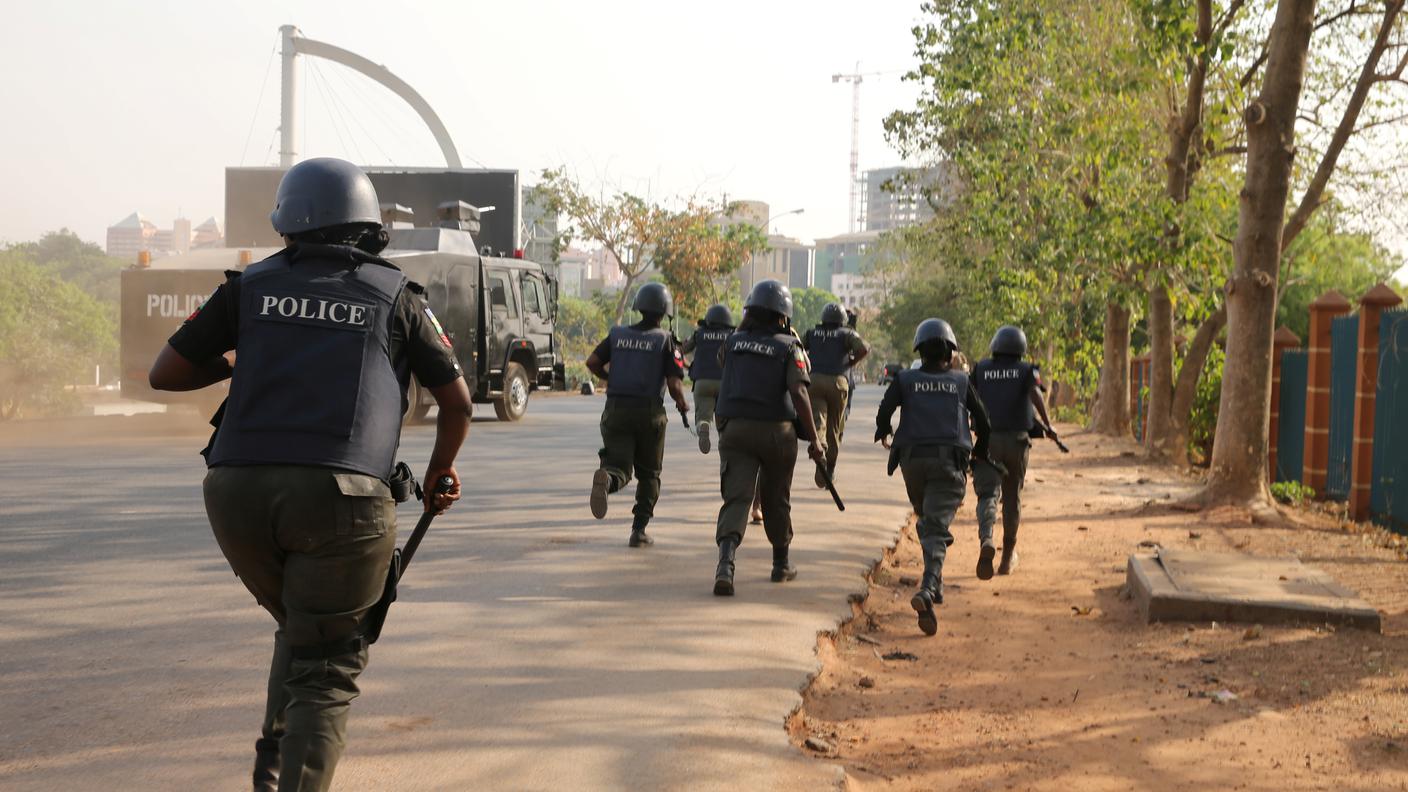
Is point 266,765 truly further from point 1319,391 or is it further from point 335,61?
point 335,61

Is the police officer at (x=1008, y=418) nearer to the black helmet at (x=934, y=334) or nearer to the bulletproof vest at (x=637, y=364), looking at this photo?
the black helmet at (x=934, y=334)

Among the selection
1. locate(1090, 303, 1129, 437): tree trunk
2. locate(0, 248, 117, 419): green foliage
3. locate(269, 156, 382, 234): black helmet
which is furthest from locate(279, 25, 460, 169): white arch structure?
locate(269, 156, 382, 234): black helmet

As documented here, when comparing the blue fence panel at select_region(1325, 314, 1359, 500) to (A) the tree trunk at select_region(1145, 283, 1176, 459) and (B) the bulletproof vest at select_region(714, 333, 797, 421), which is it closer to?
(A) the tree trunk at select_region(1145, 283, 1176, 459)

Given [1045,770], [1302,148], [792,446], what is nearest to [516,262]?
[1302,148]

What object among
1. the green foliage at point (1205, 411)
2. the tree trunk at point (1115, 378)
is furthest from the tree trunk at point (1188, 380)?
the tree trunk at point (1115, 378)

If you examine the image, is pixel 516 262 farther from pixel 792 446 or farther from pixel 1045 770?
pixel 1045 770

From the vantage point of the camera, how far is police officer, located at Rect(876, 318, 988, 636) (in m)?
7.85

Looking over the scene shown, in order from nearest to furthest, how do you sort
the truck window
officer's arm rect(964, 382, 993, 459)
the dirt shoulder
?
the dirt shoulder
officer's arm rect(964, 382, 993, 459)
the truck window

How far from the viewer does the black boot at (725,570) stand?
7.93 m

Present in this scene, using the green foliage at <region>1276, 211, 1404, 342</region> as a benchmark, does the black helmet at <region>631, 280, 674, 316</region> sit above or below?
below

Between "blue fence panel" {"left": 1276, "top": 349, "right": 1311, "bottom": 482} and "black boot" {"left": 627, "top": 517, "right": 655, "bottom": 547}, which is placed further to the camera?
"blue fence panel" {"left": 1276, "top": 349, "right": 1311, "bottom": 482}

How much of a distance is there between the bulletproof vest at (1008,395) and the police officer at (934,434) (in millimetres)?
1551

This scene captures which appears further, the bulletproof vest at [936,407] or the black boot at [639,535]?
the black boot at [639,535]

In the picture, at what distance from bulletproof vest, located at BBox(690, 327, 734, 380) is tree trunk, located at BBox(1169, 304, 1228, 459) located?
308 inches
